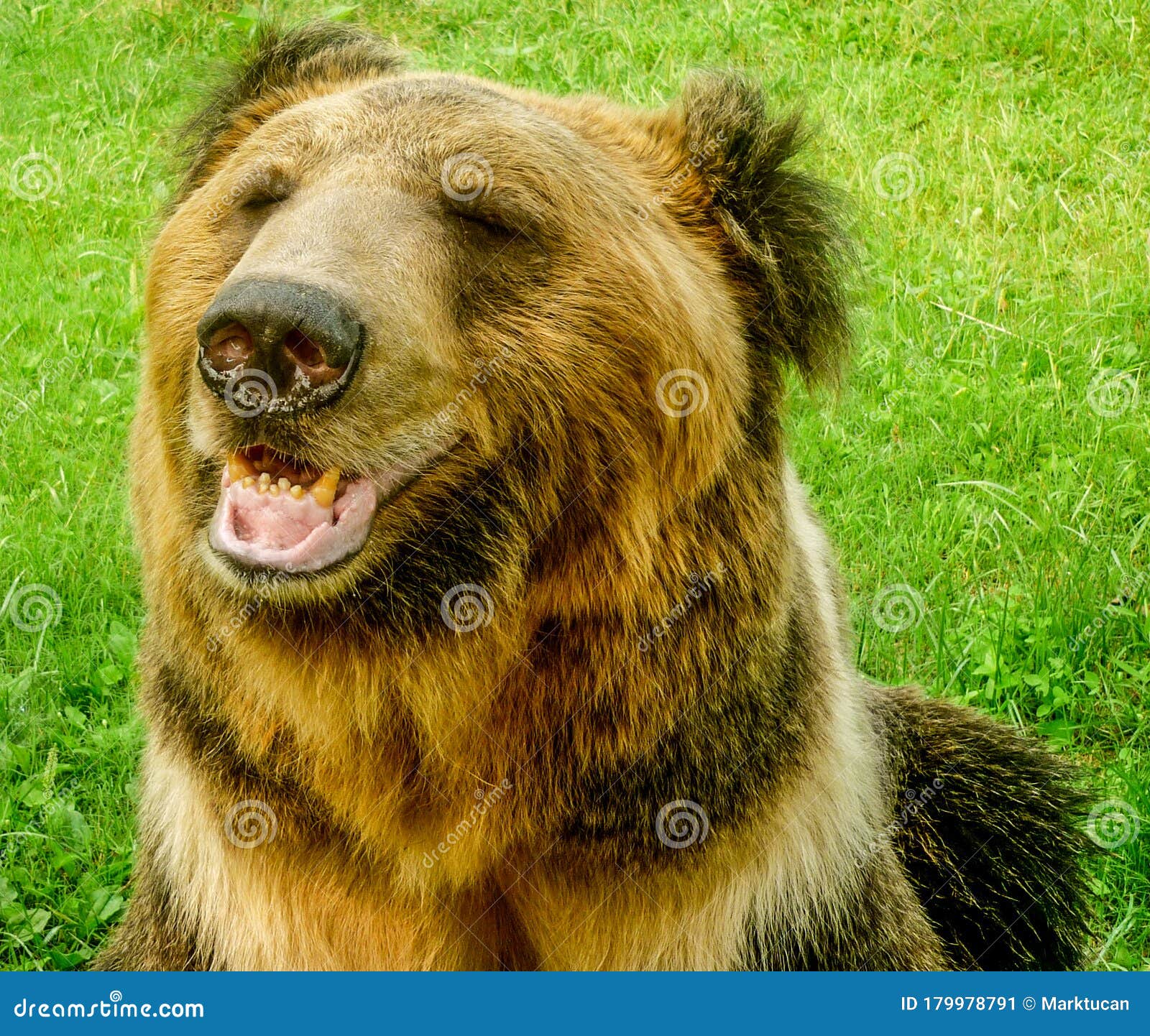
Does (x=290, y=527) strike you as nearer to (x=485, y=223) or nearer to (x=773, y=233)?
(x=485, y=223)

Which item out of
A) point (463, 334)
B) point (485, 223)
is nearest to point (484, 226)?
point (485, 223)

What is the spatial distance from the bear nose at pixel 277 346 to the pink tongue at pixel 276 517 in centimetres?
17

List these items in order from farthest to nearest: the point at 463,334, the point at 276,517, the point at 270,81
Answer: the point at 270,81 < the point at 463,334 < the point at 276,517

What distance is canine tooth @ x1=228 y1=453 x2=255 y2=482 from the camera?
265 cm

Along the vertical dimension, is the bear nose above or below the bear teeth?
above

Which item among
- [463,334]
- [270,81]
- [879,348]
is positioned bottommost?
[879,348]

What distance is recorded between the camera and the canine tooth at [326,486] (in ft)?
8.58

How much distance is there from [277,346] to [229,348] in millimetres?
110

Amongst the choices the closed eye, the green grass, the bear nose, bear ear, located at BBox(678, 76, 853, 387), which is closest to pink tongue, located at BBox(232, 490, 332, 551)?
the bear nose

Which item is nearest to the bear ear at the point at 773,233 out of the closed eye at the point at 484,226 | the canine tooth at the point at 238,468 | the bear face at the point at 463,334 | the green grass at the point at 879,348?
the bear face at the point at 463,334

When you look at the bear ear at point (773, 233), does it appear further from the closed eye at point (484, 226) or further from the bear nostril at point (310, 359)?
the bear nostril at point (310, 359)

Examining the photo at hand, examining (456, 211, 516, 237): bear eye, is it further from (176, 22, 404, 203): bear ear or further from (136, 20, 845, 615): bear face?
(176, 22, 404, 203): bear ear

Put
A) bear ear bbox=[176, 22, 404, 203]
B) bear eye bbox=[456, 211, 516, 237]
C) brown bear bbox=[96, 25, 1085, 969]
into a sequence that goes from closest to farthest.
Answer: brown bear bbox=[96, 25, 1085, 969] → bear eye bbox=[456, 211, 516, 237] → bear ear bbox=[176, 22, 404, 203]

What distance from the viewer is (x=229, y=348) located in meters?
2.47
